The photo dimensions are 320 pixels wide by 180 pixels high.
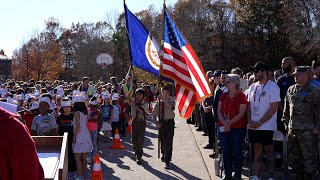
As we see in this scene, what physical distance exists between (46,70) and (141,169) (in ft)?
140

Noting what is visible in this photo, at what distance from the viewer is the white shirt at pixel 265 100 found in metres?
7.15

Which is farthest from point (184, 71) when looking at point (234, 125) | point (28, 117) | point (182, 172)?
point (28, 117)

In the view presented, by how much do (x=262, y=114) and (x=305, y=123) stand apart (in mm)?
694

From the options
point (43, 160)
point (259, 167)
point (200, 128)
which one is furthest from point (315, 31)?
point (43, 160)

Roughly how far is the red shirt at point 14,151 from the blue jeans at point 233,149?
578cm

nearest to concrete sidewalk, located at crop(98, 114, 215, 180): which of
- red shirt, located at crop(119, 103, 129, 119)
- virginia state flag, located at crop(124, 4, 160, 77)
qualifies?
red shirt, located at crop(119, 103, 129, 119)

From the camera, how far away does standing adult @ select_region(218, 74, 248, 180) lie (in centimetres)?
738

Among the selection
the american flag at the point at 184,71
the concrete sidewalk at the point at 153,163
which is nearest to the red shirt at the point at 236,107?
the american flag at the point at 184,71

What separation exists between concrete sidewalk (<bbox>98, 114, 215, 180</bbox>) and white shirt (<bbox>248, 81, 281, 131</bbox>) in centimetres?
177

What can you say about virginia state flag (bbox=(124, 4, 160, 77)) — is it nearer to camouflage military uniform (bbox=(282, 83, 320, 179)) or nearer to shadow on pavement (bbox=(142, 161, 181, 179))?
shadow on pavement (bbox=(142, 161, 181, 179))

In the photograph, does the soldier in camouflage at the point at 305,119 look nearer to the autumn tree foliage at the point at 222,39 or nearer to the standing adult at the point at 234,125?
the standing adult at the point at 234,125

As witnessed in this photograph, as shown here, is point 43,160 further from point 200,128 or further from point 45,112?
point 200,128

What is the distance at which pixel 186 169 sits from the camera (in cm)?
920

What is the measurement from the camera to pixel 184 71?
26.6 ft
